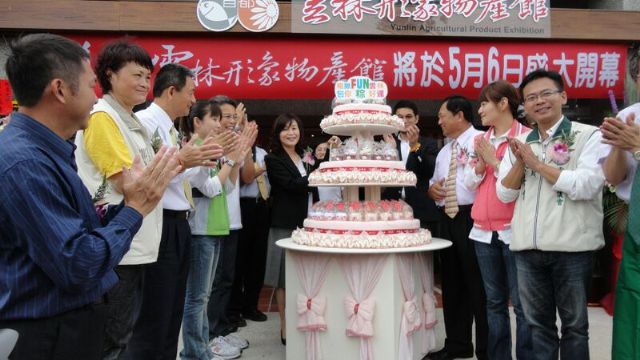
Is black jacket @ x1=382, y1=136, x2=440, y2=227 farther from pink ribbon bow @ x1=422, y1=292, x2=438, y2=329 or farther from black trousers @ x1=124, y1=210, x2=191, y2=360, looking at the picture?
black trousers @ x1=124, y1=210, x2=191, y2=360

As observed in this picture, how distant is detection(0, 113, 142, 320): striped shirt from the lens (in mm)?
1292

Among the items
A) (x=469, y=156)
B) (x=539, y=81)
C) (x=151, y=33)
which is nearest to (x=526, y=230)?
(x=539, y=81)

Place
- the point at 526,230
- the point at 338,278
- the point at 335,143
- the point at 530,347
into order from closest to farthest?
the point at 526,230 < the point at 530,347 < the point at 338,278 < the point at 335,143

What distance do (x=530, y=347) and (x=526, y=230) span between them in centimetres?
90

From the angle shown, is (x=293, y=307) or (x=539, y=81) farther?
(x=293, y=307)

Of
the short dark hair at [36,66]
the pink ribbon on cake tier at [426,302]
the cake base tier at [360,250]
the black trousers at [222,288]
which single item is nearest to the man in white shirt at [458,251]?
the pink ribbon on cake tier at [426,302]

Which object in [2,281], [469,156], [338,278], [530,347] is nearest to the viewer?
[2,281]

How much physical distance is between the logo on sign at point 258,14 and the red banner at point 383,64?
19 centimetres

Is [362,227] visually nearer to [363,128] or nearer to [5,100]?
[363,128]

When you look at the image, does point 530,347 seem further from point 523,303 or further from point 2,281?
point 2,281

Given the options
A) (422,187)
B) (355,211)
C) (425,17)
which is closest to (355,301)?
(355,211)

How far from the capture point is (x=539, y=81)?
9.15 feet

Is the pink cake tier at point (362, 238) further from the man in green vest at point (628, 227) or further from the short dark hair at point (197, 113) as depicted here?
the man in green vest at point (628, 227)

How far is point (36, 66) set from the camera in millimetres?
1410
